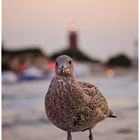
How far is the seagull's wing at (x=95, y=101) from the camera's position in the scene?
23.2 inches

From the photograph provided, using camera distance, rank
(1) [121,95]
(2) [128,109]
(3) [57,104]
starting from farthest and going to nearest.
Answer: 1. (1) [121,95]
2. (2) [128,109]
3. (3) [57,104]

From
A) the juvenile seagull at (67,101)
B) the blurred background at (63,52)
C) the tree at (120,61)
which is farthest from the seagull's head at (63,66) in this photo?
the tree at (120,61)

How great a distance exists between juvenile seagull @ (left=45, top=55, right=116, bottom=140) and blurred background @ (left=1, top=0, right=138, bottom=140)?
4.52ft

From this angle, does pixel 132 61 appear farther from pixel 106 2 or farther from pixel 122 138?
pixel 122 138

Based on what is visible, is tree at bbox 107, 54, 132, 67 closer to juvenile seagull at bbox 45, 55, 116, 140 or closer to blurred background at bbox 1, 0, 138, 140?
blurred background at bbox 1, 0, 138, 140

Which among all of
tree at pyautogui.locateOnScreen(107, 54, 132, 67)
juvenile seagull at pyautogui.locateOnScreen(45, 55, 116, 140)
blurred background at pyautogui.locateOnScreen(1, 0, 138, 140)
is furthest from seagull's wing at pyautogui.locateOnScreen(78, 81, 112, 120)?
tree at pyautogui.locateOnScreen(107, 54, 132, 67)

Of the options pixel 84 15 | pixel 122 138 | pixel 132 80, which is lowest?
pixel 122 138

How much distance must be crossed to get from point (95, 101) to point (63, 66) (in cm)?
11

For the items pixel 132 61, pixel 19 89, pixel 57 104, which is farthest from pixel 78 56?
pixel 57 104

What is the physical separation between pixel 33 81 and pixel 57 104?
3609 mm

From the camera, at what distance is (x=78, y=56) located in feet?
10.6

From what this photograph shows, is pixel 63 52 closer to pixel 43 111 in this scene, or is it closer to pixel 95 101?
pixel 43 111

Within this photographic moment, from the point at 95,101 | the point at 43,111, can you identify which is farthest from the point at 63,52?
the point at 95,101

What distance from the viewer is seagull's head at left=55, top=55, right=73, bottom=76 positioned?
0.52 m
